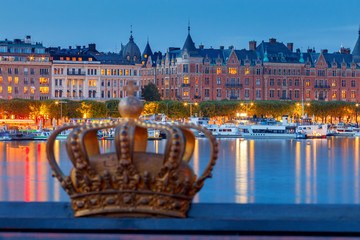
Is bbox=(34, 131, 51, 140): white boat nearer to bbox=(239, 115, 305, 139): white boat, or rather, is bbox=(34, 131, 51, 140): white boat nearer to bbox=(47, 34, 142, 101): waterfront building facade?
bbox=(239, 115, 305, 139): white boat

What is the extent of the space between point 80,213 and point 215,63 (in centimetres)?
10505

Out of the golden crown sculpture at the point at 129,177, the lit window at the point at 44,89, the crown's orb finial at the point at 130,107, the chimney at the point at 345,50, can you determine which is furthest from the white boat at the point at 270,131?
the golden crown sculpture at the point at 129,177

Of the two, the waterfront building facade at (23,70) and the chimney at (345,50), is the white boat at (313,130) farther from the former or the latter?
→ the chimney at (345,50)

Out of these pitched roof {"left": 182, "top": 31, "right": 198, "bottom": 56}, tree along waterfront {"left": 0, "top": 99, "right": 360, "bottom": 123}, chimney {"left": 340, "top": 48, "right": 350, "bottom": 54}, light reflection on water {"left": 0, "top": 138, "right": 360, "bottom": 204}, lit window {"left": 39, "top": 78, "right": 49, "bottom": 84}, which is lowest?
light reflection on water {"left": 0, "top": 138, "right": 360, "bottom": 204}

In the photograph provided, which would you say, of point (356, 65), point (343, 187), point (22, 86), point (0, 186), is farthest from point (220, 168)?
point (356, 65)

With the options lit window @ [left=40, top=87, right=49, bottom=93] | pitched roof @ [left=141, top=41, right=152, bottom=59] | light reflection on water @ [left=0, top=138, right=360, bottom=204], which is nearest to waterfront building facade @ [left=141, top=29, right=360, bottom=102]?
pitched roof @ [left=141, top=41, right=152, bottom=59]

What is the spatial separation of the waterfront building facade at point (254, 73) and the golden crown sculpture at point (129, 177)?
101069 mm

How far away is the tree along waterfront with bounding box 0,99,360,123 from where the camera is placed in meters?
95.4

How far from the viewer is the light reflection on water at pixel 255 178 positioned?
28.6 meters

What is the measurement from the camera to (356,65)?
125250 mm

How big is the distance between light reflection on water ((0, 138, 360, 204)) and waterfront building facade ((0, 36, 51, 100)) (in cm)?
5153

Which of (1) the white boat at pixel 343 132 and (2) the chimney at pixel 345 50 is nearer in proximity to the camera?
(1) the white boat at pixel 343 132

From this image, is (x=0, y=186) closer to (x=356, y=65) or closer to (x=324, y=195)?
(x=324, y=195)

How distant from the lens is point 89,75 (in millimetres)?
112812
